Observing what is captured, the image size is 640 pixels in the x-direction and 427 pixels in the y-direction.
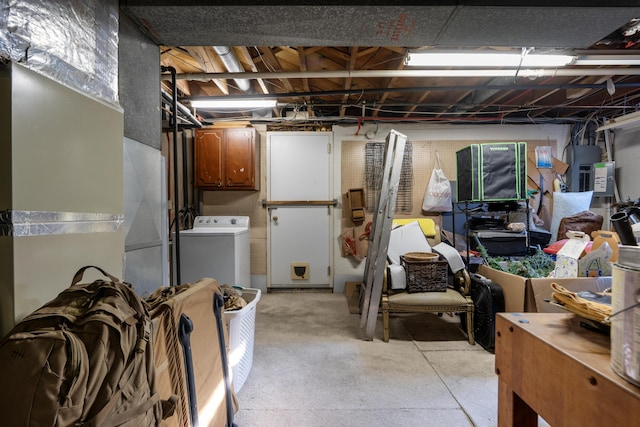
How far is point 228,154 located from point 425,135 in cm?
289

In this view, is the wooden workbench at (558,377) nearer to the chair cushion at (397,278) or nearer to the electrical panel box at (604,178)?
the chair cushion at (397,278)

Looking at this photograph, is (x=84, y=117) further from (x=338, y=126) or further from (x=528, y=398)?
(x=338, y=126)

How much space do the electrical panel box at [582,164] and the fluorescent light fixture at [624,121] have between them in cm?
29

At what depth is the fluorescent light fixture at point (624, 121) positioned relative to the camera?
11.1ft

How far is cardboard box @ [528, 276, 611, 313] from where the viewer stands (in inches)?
83.1

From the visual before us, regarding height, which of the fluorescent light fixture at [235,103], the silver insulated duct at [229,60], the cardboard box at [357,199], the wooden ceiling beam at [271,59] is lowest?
the cardboard box at [357,199]

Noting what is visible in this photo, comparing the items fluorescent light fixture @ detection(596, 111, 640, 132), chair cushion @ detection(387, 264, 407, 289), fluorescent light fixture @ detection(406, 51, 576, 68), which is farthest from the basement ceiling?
chair cushion @ detection(387, 264, 407, 289)

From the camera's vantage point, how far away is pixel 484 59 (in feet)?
7.97

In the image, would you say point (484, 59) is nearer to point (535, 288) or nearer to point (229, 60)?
point (535, 288)

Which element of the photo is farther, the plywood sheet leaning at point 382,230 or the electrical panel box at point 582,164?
the electrical panel box at point 582,164

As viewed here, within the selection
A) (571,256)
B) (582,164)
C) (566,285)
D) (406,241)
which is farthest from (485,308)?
(582,164)

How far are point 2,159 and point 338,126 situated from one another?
12.6 feet

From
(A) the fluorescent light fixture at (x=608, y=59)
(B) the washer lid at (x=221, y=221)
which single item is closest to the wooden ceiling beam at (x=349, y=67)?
(A) the fluorescent light fixture at (x=608, y=59)

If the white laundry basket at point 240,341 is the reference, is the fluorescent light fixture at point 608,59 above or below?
above
